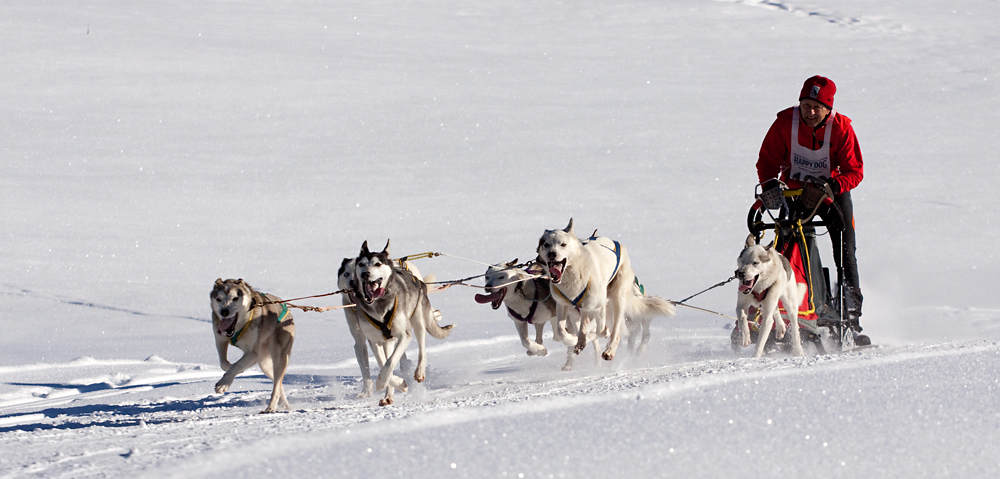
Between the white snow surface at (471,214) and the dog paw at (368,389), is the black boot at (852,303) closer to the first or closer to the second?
the white snow surface at (471,214)

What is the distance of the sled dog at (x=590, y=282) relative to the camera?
470 centimetres

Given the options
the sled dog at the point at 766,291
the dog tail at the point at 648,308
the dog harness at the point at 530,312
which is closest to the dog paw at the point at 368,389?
the dog harness at the point at 530,312

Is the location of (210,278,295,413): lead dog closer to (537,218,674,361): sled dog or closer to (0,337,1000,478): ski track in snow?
(0,337,1000,478): ski track in snow

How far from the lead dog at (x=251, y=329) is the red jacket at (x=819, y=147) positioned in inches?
106

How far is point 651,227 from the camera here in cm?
1173

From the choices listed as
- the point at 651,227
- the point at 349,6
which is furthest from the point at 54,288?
the point at 349,6

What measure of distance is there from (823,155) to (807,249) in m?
0.52

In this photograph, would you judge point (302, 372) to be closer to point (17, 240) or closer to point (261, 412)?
point (261, 412)

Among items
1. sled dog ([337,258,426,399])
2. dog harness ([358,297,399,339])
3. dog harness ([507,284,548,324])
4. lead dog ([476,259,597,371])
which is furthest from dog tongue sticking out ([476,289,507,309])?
dog harness ([358,297,399,339])

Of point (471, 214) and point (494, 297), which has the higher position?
point (471, 214)

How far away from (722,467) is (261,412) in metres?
2.45

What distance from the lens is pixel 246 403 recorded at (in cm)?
479

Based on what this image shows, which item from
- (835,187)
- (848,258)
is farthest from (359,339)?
(848,258)

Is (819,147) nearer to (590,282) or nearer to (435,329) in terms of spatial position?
(590,282)
